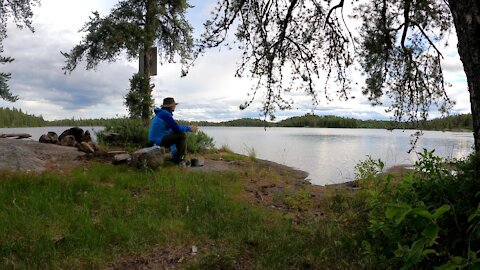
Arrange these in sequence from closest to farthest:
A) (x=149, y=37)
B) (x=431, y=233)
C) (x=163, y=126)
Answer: (x=431, y=233) < (x=163, y=126) < (x=149, y=37)

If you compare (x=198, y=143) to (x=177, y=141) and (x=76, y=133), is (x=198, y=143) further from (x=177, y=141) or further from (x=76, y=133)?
(x=76, y=133)

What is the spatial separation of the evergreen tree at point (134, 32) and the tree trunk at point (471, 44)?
1086 centimetres

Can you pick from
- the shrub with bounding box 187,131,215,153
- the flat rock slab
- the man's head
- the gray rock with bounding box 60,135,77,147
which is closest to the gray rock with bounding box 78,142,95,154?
the flat rock slab

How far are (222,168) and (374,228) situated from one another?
24.2ft

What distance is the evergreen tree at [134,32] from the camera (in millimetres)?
13727

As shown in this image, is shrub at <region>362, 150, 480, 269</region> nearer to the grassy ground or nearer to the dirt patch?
the grassy ground

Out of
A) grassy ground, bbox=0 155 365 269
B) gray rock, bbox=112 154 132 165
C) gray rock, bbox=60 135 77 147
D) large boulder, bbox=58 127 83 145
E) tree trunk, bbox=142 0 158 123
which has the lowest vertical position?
grassy ground, bbox=0 155 365 269

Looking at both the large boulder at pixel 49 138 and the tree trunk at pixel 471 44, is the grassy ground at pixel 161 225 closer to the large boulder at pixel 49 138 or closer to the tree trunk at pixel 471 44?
the tree trunk at pixel 471 44

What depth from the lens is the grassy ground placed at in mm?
4223

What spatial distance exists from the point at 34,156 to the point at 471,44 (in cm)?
861

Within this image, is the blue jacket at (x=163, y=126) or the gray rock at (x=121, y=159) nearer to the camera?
the gray rock at (x=121, y=159)

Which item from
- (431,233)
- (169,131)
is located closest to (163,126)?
(169,131)

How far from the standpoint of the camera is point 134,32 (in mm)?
13688

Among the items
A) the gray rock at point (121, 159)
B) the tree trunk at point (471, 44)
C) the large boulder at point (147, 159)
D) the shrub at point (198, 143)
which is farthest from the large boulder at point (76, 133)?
the tree trunk at point (471, 44)
